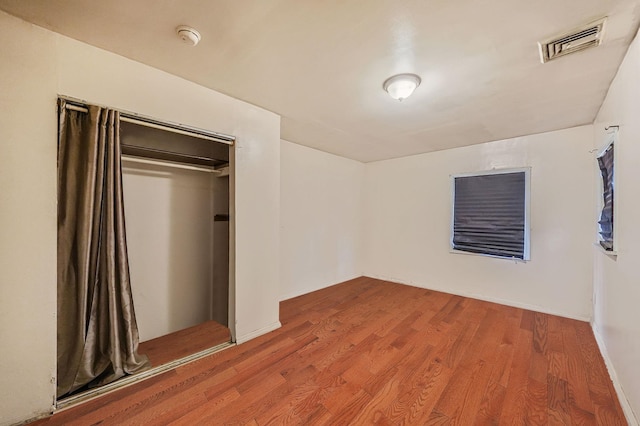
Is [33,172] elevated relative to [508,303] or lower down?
elevated

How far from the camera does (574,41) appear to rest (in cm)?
150

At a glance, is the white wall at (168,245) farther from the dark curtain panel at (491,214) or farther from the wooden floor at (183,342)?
the dark curtain panel at (491,214)

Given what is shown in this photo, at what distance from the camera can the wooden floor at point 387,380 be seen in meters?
1.54

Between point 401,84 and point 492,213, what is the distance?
270 cm

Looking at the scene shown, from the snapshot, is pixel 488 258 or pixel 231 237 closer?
pixel 231 237

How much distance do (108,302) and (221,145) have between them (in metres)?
1.76

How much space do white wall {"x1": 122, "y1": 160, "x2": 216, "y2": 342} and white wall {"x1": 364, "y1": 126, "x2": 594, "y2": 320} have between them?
3.18 metres

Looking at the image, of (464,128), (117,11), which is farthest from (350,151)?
(117,11)

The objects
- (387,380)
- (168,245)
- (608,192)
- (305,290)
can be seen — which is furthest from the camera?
(305,290)

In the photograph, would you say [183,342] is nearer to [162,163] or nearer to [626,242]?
[162,163]

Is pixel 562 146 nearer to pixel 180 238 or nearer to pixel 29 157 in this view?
pixel 180 238

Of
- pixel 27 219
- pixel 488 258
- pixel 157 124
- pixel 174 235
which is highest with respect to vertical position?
pixel 157 124

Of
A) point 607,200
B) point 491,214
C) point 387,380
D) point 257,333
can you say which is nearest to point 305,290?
point 257,333

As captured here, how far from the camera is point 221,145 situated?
272 centimetres
